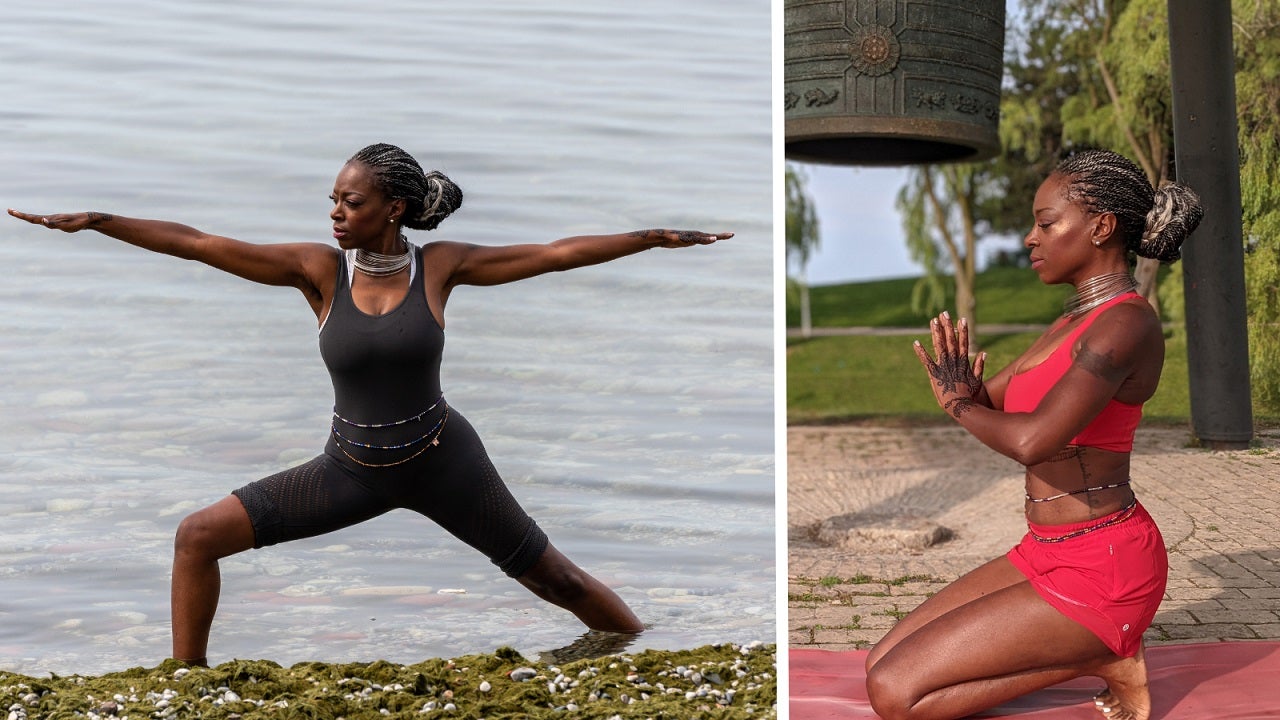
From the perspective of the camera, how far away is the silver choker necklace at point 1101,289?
3.61 meters

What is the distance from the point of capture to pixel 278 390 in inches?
291

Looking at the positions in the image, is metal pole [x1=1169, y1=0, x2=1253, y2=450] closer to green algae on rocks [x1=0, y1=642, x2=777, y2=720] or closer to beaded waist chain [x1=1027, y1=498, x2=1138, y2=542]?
beaded waist chain [x1=1027, y1=498, x2=1138, y2=542]

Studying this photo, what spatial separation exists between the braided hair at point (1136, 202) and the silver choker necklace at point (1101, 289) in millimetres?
99

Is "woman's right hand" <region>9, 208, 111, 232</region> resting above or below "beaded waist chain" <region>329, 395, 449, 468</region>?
above

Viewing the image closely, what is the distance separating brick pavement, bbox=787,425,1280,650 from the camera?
4.77 meters

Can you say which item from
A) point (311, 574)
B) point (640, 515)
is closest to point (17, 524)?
point (311, 574)

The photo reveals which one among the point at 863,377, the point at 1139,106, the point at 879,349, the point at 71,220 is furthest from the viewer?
the point at 879,349

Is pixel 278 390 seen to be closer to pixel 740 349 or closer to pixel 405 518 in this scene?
pixel 405 518

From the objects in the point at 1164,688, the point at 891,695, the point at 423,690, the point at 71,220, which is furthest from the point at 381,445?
the point at 1164,688

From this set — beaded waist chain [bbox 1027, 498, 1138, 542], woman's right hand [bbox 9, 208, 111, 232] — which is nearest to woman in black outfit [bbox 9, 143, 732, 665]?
woman's right hand [bbox 9, 208, 111, 232]

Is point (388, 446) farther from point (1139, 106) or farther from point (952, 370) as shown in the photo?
point (1139, 106)

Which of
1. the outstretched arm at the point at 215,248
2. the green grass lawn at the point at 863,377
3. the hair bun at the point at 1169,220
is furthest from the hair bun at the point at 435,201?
the green grass lawn at the point at 863,377

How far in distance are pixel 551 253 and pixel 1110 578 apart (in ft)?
5.60

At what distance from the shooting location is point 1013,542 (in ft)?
20.4
